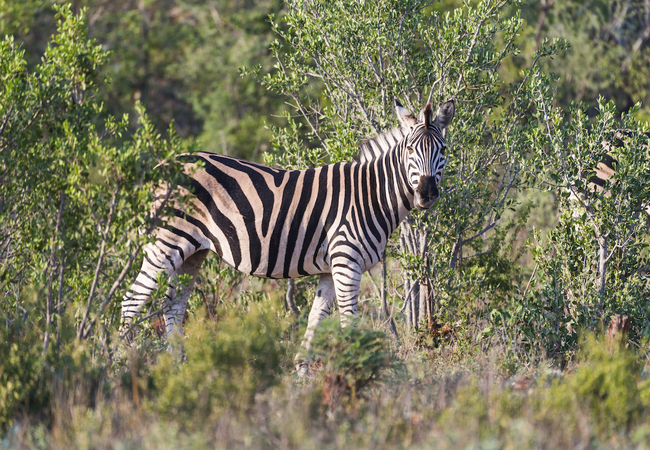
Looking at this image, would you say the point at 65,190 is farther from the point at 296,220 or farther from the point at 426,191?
the point at 426,191

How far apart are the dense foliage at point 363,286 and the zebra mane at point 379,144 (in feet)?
0.89

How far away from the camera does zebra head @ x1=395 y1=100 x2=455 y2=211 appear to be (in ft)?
19.5

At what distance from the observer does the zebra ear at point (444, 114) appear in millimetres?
6371

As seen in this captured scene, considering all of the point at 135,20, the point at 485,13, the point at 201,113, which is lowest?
the point at 485,13

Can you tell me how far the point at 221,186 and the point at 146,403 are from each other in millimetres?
2794

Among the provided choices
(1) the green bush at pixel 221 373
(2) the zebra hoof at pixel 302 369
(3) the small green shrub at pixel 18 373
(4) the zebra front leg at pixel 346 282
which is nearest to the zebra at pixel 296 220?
(4) the zebra front leg at pixel 346 282

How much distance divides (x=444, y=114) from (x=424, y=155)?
2.14 ft

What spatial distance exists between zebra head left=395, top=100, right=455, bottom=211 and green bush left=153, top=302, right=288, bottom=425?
196cm

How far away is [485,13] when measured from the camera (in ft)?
23.2

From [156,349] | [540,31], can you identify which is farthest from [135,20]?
[156,349]

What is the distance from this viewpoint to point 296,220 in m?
6.52

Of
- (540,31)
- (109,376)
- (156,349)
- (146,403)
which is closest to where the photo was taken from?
(146,403)

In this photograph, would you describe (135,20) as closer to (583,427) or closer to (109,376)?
(109,376)

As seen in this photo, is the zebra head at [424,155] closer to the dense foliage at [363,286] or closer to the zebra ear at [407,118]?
the zebra ear at [407,118]
